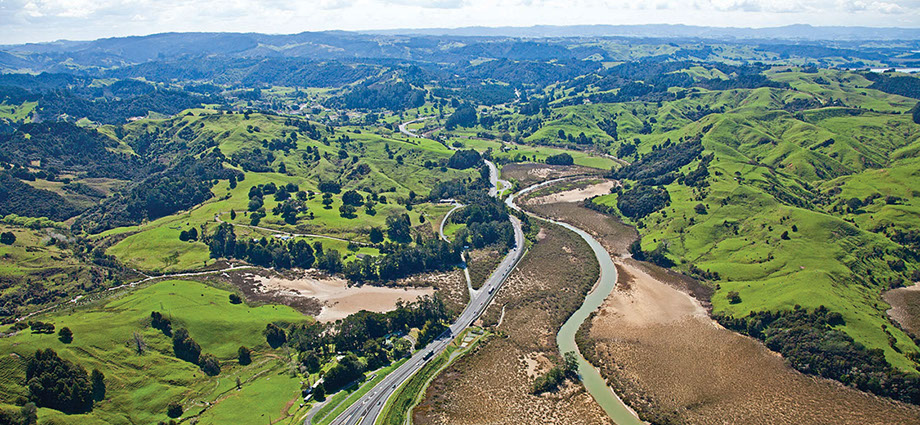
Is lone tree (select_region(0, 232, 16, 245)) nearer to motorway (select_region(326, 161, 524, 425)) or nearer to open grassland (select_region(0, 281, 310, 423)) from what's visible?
open grassland (select_region(0, 281, 310, 423))

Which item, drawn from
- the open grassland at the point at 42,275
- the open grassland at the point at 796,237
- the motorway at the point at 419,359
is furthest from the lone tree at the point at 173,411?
the open grassland at the point at 796,237

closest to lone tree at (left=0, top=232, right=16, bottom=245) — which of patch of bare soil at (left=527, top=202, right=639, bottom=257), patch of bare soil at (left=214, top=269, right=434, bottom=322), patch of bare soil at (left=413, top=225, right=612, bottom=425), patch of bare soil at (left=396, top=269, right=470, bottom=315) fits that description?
patch of bare soil at (left=214, top=269, right=434, bottom=322)

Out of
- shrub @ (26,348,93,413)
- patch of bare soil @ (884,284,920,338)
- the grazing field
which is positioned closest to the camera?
shrub @ (26,348,93,413)

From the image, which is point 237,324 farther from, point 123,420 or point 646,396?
point 646,396

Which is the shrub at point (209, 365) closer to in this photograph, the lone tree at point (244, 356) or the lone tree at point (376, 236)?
the lone tree at point (244, 356)

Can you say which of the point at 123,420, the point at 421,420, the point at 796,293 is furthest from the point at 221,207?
the point at 796,293

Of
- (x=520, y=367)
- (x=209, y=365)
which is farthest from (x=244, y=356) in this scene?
(x=520, y=367)
